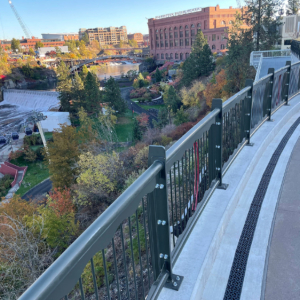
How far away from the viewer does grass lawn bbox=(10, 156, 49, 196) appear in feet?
90.9


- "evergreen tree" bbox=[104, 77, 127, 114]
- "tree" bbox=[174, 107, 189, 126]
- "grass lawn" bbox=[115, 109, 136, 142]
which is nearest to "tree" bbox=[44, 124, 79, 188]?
"grass lawn" bbox=[115, 109, 136, 142]

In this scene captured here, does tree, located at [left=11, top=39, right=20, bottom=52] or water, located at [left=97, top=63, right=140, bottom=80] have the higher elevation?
tree, located at [left=11, top=39, right=20, bottom=52]

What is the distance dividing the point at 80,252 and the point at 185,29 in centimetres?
9046

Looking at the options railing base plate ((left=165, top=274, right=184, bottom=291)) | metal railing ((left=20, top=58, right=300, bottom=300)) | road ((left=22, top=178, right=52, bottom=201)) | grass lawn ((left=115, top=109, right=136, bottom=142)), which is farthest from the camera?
grass lawn ((left=115, top=109, right=136, bottom=142))

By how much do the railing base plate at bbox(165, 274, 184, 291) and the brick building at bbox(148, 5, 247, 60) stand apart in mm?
72942

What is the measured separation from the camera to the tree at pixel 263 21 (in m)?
35.0

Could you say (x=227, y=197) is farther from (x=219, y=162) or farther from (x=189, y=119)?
(x=189, y=119)

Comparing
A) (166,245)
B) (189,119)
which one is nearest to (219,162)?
(166,245)

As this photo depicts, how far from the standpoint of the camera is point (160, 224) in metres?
1.88

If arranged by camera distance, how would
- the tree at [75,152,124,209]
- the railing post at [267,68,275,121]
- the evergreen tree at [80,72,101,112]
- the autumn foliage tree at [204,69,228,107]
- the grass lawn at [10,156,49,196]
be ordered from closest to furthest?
1. the railing post at [267,68,275,121]
2. the tree at [75,152,124,209]
3. the grass lawn at [10,156,49,196]
4. the autumn foliage tree at [204,69,228,107]
5. the evergreen tree at [80,72,101,112]

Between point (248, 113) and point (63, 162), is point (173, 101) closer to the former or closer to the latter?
point (63, 162)

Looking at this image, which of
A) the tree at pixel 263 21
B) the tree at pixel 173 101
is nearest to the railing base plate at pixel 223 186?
the tree at pixel 173 101

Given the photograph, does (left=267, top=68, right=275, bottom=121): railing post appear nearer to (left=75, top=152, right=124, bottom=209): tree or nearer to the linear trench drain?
the linear trench drain

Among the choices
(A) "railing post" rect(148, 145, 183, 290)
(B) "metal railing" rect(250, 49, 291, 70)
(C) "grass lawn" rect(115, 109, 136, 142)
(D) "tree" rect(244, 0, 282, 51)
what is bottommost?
(C) "grass lawn" rect(115, 109, 136, 142)
